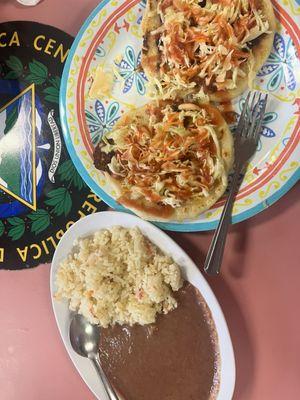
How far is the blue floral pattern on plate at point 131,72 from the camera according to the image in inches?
80.8

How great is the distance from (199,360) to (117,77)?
1310 millimetres

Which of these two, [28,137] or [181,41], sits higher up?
[181,41]

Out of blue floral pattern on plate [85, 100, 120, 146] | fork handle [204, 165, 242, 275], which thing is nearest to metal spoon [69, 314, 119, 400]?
fork handle [204, 165, 242, 275]

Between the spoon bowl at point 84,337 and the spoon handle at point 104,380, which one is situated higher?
the spoon bowl at point 84,337

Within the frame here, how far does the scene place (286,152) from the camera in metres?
1.81

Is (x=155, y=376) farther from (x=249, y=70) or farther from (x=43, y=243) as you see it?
(x=249, y=70)

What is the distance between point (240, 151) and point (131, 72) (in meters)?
0.63

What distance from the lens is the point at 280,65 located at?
73.0 inches

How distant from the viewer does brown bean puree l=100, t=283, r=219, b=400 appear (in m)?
1.91

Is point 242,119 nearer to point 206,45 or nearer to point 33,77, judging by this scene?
point 206,45

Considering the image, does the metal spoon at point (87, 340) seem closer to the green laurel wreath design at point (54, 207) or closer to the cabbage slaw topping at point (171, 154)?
the green laurel wreath design at point (54, 207)

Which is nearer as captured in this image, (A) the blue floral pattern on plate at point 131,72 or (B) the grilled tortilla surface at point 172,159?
(B) the grilled tortilla surface at point 172,159

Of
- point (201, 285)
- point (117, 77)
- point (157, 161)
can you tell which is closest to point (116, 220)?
point (157, 161)

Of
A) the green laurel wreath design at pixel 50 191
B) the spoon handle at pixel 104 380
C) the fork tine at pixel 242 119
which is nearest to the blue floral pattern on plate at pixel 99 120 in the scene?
the green laurel wreath design at pixel 50 191
